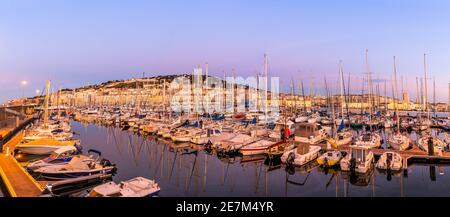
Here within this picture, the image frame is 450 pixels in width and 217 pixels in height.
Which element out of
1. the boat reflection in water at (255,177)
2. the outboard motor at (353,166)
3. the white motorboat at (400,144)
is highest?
the white motorboat at (400,144)

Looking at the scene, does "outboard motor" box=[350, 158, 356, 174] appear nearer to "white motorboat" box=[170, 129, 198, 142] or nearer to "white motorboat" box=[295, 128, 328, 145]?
"white motorboat" box=[295, 128, 328, 145]

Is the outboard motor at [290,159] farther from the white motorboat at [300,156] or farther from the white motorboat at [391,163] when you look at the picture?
the white motorboat at [391,163]

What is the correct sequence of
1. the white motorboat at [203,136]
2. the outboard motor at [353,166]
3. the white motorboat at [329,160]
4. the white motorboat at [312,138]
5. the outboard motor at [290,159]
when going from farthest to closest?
the white motorboat at [203,136] → the white motorboat at [312,138] → the outboard motor at [290,159] → the white motorboat at [329,160] → the outboard motor at [353,166]

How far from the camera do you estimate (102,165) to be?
17734 mm

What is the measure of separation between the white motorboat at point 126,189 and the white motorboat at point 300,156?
10.8 meters

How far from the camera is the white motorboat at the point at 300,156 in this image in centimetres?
2047

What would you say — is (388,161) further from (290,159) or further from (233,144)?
(233,144)

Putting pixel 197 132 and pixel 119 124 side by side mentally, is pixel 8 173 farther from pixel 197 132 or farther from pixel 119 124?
pixel 119 124

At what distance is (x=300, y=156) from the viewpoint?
2066cm

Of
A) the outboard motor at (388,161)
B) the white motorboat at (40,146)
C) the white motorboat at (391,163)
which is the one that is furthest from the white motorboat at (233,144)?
the white motorboat at (40,146)

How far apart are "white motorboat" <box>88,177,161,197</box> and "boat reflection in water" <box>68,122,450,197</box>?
2188mm

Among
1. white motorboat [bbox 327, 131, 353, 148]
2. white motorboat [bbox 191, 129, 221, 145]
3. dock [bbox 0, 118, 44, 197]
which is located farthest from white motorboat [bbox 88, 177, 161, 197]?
white motorboat [bbox 327, 131, 353, 148]

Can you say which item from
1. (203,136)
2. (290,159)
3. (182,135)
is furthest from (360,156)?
(182,135)
